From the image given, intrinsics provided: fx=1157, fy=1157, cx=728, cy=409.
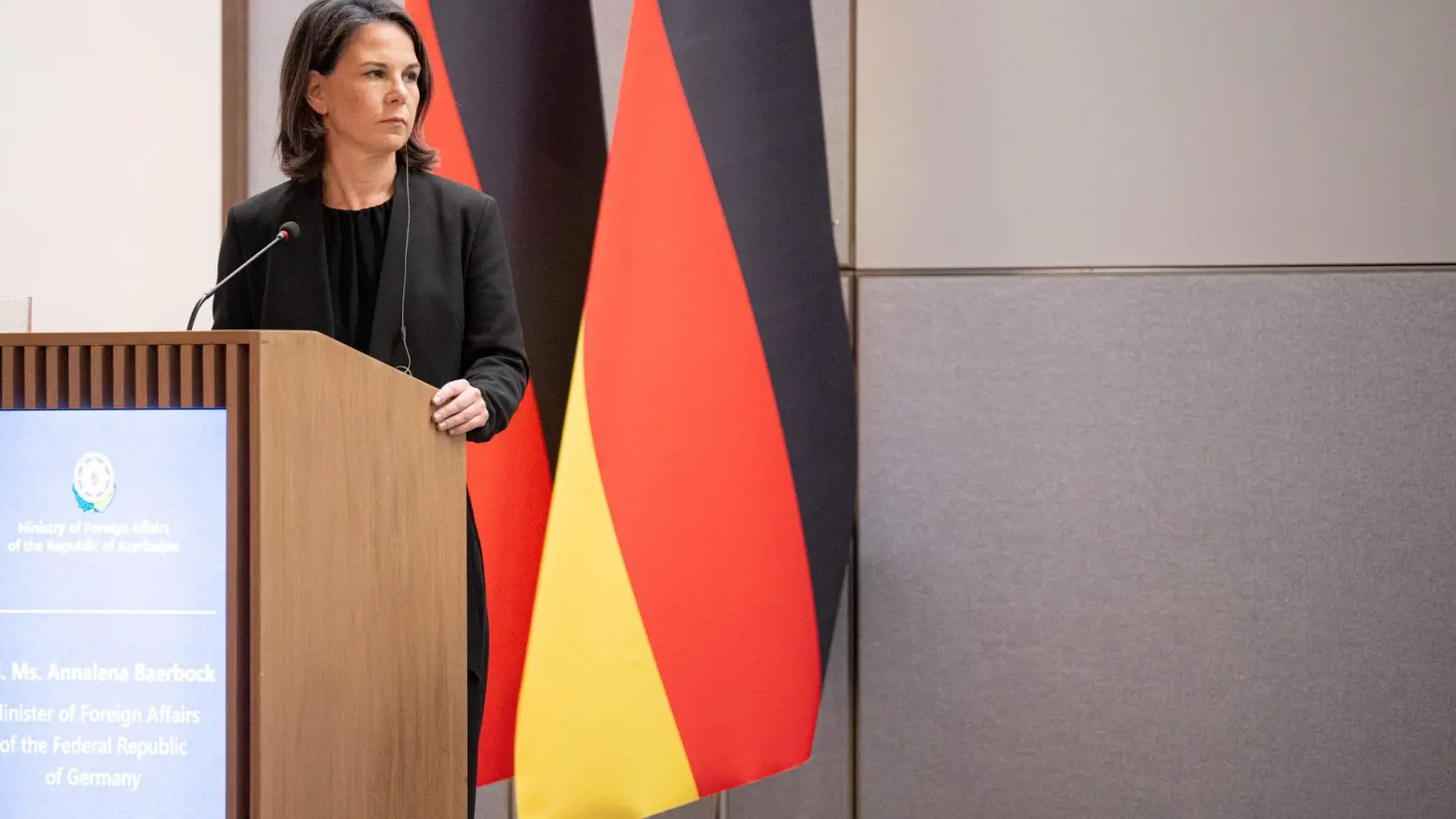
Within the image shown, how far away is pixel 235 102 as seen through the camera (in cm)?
235

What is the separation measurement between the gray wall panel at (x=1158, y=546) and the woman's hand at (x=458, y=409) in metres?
1.16

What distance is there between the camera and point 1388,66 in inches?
83.9

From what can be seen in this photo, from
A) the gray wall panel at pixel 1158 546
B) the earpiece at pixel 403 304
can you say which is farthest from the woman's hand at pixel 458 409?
the gray wall panel at pixel 1158 546

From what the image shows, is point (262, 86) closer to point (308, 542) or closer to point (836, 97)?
point (836, 97)

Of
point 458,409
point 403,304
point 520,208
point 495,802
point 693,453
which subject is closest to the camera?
point 458,409

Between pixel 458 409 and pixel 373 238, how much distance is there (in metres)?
0.35

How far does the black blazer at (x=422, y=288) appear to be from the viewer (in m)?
1.35

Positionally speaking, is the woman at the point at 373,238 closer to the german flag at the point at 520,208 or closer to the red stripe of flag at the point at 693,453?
the red stripe of flag at the point at 693,453

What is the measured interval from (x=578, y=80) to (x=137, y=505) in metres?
1.49

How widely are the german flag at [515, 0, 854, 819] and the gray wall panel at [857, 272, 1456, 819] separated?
36 cm

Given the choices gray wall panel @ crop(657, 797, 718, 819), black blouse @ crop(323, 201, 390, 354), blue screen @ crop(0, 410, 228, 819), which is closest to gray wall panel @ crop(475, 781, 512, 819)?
gray wall panel @ crop(657, 797, 718, 819)

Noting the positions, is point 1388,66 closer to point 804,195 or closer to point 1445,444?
point 1445,444

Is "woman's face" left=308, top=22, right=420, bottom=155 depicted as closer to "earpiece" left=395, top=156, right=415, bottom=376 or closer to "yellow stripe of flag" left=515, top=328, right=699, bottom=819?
"earpiece" left=395, top=156, right=415, bottom=376

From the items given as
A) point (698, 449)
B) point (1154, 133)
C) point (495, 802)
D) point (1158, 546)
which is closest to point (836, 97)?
point (1154, 133)
